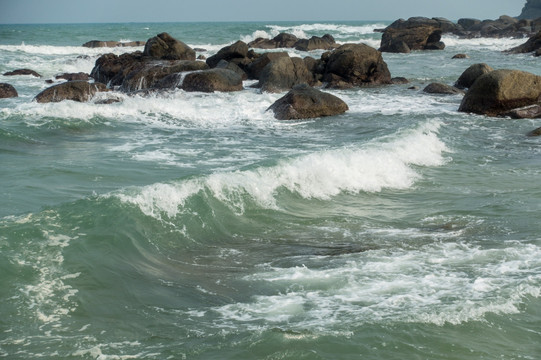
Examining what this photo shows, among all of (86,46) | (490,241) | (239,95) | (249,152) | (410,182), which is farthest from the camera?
(86,46)

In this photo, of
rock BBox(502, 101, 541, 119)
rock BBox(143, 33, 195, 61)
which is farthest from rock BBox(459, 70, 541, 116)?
rock BBox(143, 33, 195, 61)

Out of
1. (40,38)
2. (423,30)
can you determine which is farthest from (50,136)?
(40,38)

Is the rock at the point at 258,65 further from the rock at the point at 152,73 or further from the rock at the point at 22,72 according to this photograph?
the rock at the point at 22,72

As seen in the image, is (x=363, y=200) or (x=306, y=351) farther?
(x=363, y=200)

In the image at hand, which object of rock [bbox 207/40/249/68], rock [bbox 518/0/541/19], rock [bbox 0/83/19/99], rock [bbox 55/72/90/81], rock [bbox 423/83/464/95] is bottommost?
rock [bbox 55/72/90/81]

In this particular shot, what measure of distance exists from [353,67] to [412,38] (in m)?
22.9

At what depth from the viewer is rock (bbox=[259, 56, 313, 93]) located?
25.1 meters

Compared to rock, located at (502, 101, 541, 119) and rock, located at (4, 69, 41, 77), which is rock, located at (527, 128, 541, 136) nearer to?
rock, located at (502, 101, 541, 119)

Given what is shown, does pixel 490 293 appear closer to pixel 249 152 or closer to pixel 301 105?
pixel 249 152

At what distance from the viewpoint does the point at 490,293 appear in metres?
6.18

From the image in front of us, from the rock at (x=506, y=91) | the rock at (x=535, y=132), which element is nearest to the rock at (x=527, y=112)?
the rock at (x=506, y=91)

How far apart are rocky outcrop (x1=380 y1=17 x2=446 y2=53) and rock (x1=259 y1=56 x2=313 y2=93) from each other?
68.5 feet

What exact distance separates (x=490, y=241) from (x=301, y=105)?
12.0 meters

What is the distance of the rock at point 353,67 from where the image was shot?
2725cm
